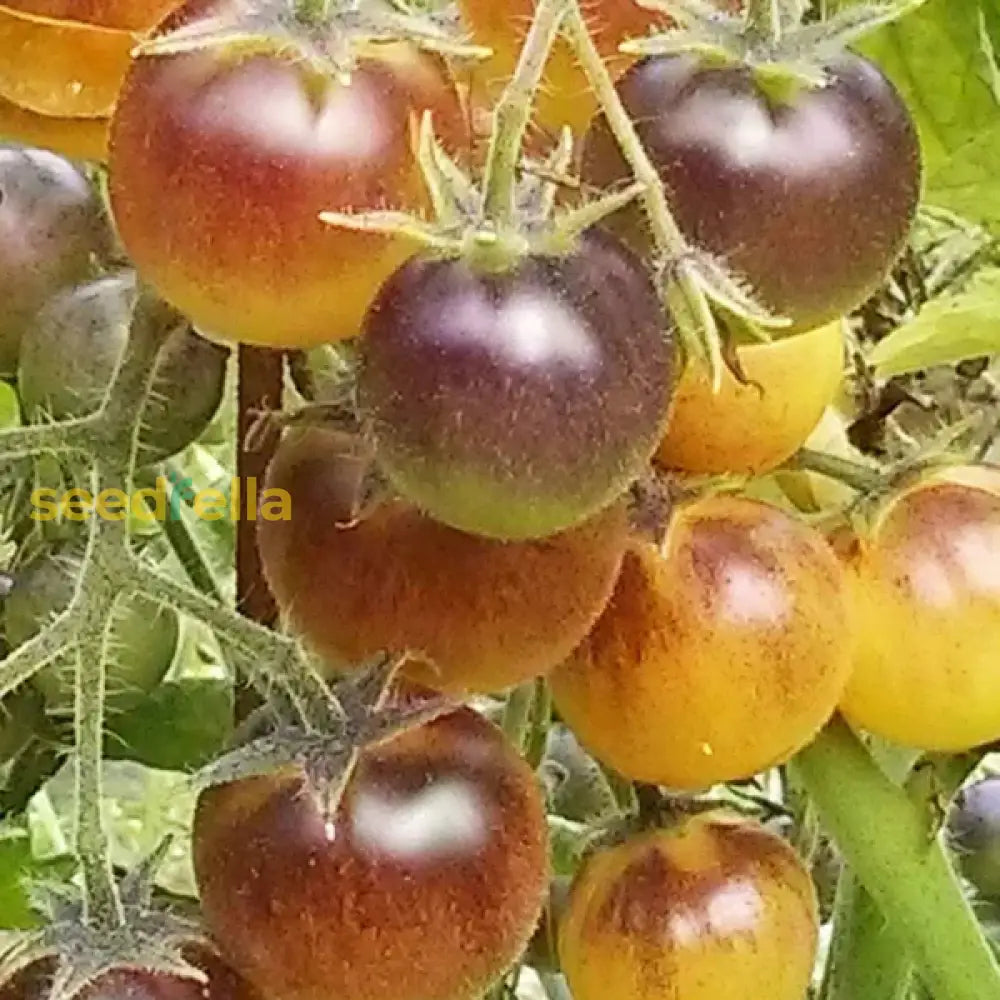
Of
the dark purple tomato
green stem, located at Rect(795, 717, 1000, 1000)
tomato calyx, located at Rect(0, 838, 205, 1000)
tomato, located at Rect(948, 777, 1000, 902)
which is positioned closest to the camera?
the dark purple tomato

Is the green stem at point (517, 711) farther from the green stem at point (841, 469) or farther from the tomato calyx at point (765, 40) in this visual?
the tomato calyx at point (765, 40)

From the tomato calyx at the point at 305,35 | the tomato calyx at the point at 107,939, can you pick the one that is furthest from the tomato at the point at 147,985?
the tomato calyx at the point at 305,35

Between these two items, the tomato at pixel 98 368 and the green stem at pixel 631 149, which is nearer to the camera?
the green stem at pixel 631 149

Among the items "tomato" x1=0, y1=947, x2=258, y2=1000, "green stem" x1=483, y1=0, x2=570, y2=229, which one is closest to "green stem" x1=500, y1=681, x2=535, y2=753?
"tomato" x1=0, y1=947, x2=258, y2=1000

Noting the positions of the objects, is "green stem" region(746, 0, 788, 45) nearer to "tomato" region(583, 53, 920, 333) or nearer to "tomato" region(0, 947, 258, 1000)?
"tomato" region(583, 53, 920, 333)

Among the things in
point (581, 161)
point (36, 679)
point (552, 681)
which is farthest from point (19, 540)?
point (581, 161)

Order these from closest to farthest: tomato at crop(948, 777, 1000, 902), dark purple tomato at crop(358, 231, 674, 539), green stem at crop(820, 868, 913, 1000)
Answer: dark purple tomato at crop(358, 231, 674, 539), green stem at crop(820, 868, 913, 1000), tomato at crop(948, 777, 1000, 902)
